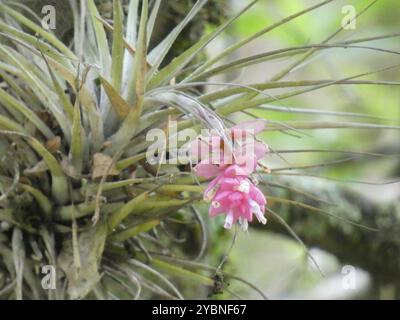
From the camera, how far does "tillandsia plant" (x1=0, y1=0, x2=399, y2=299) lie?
930mm

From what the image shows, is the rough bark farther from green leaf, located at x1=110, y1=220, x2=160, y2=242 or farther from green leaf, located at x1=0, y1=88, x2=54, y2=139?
green leaf, located at x1=0, y1=88, x2=54, y2=139

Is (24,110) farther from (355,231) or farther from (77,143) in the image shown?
(355,231)

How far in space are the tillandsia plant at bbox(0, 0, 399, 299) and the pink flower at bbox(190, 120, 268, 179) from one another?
10 cm

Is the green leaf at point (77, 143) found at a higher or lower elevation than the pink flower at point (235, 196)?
higher

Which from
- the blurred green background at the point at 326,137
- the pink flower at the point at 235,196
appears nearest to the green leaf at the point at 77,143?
the pink flower at the point at 235,196

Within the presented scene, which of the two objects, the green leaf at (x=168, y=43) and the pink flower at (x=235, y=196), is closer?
the pink flower at (x=235, y=196)

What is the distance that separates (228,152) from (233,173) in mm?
29

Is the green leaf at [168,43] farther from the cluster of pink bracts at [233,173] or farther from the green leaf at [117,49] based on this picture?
the cluster of pink bracts at [233,173]

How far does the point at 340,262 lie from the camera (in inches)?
70.6

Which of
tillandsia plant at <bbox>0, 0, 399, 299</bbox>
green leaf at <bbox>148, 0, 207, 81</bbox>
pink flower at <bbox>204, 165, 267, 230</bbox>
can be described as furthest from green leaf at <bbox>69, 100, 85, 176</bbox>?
pink flower at <bbox>204, 165, 267, 230</bbox>

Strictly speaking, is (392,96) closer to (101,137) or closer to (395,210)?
(395,210)

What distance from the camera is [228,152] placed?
2.49 feet

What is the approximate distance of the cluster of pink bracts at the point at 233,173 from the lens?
74 centimetres

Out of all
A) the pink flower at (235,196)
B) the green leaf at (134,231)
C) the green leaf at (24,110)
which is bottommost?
the green leaf at (134,231)
